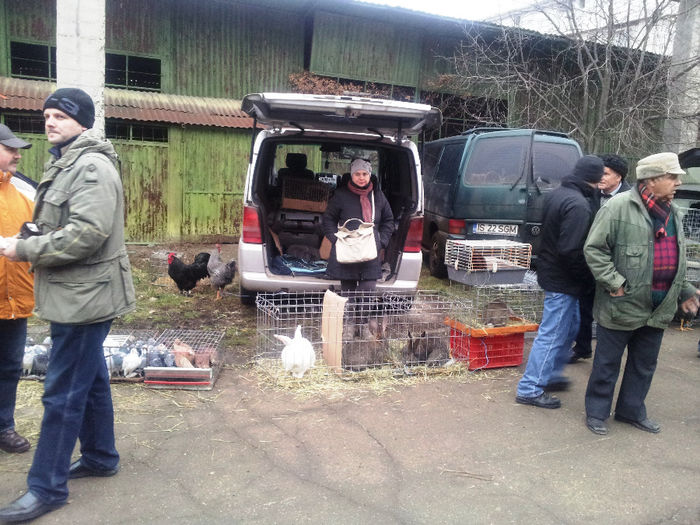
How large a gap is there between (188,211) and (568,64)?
10396 millimetres

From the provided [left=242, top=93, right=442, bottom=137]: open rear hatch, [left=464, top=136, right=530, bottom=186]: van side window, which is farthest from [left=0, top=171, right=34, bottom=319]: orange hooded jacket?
[left=464, top=136, right=530, bottom=186]: van side window

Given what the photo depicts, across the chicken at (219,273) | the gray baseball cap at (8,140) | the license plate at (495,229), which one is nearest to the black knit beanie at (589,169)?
the license plate at (495,229)

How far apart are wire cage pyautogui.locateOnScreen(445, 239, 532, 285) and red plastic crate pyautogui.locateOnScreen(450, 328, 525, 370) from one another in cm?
56

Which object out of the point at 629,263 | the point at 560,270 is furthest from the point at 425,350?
the point at 629,263

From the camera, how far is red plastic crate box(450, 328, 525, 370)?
4.99m

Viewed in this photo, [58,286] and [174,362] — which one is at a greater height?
[58,286]

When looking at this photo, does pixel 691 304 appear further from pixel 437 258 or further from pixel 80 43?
pixel 80 43

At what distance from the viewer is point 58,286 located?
2688mm

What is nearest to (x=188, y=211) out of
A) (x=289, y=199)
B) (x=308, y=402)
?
(x=289, y=199)

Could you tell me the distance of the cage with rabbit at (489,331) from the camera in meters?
4.92

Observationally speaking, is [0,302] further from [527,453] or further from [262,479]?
[527,453]

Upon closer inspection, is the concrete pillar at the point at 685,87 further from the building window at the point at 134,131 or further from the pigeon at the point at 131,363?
the pigeon at the point at 131,363

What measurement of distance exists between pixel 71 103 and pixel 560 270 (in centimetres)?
346

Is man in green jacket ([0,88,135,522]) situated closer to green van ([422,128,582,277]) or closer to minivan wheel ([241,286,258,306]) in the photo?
minivan wheel ([241,286,258,306])
